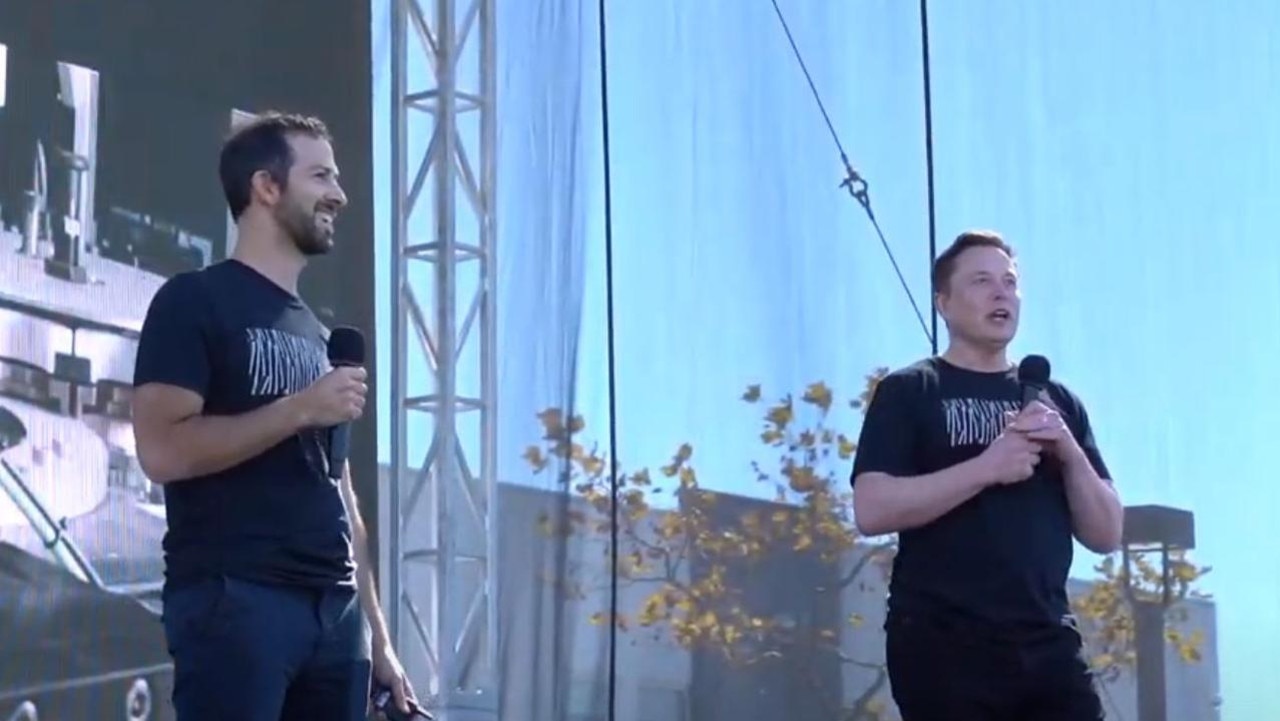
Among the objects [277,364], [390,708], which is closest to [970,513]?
[390,708]

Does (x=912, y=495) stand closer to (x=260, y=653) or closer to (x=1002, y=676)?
(x=1002, y=676)

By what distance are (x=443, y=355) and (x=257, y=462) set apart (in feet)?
5.76

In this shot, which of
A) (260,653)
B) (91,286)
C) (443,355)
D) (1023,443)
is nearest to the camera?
(260,653)

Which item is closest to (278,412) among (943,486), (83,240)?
(943,486)

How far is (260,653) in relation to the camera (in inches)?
76.3

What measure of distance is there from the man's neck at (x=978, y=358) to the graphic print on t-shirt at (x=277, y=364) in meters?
0.83

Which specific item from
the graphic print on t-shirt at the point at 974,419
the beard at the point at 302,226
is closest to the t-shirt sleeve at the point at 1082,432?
the graphic print on t-shirt at the point at 974,419

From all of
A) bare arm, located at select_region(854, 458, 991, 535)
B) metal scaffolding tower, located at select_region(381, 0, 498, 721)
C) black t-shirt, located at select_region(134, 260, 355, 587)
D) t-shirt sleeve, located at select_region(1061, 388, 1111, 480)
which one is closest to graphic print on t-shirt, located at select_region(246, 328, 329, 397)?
black t-shirt, located at select_region(134, 260, 355, 587)

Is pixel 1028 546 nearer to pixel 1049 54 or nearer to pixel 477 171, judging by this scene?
pixel 1049 54

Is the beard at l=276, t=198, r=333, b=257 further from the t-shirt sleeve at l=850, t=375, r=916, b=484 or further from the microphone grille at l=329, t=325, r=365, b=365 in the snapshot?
the t-shirt sleeve at l=850, t=375, r=916, b=484

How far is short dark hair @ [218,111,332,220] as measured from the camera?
6.92 ft

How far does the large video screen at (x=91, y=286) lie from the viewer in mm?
3223

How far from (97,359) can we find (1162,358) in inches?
71.8

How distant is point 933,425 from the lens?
7.75 ft
